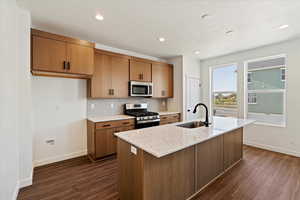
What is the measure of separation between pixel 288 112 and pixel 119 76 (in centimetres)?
416

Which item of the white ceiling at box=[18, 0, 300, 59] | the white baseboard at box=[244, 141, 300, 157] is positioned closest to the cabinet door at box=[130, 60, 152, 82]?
the white ceiling at box=[18, 0, 300, 59]

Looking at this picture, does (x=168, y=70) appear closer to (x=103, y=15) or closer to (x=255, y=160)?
(x=103, y=15)

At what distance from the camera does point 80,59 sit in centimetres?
281

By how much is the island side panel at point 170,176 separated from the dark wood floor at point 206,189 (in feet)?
1.25

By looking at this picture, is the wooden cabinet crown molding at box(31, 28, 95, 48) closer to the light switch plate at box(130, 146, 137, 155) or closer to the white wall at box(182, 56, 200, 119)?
the light switch plate at box(130, 146, 137, 155)

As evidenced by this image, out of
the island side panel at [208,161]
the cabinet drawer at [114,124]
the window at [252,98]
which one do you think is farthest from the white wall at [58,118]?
the window at [252,98]

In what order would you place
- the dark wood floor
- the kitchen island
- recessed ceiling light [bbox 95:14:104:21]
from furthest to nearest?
1. recessed ceiling light [bbox 95:14:104:21]
2. the dark wood floor
3. the kitchen island

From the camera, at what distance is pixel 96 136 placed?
2918 mm

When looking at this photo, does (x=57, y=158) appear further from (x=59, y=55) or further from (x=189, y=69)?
(x=189, y=69)

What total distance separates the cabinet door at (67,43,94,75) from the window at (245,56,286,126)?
4.20 metres

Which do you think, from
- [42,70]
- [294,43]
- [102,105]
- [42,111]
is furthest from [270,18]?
[42,111]

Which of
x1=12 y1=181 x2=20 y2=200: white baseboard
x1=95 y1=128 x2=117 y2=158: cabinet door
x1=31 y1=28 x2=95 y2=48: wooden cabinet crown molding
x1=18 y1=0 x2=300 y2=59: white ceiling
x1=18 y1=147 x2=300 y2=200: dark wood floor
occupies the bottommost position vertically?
x1=18 y1=147 x2=300 y2=200: dark wood floor

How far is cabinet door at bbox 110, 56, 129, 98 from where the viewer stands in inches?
135

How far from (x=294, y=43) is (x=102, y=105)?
478 centimetres
